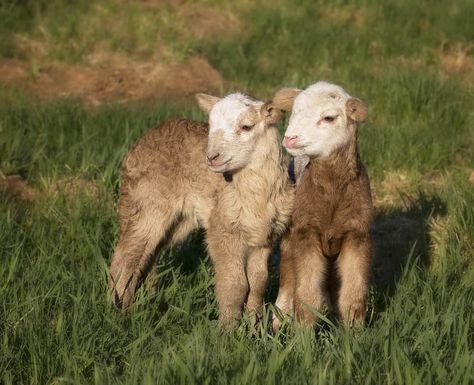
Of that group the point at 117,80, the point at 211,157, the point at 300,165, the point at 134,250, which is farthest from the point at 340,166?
the point at 117,80

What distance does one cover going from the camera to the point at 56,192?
7.29 meters

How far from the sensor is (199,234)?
279 inches

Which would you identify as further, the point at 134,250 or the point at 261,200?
the point at 134,250

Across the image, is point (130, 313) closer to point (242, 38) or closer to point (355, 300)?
point (355, 300)

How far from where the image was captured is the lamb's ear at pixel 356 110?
5148 millimetres

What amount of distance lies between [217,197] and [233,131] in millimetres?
511

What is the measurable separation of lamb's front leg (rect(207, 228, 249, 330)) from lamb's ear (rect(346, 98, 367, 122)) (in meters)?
0.98

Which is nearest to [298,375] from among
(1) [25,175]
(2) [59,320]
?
(2) [59,320]

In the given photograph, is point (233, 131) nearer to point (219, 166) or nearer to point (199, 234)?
point (219, 166)

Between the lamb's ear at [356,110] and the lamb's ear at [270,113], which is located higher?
the lamb's ear at [356,110]

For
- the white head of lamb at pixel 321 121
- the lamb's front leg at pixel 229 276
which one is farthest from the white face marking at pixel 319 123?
the lamb's front leg at pixel 229 276

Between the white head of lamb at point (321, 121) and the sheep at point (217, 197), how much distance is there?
0.32 m

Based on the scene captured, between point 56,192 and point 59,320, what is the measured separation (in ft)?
8.03

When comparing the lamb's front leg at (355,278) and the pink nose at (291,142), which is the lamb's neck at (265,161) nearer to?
the pink nose at (291,142)
